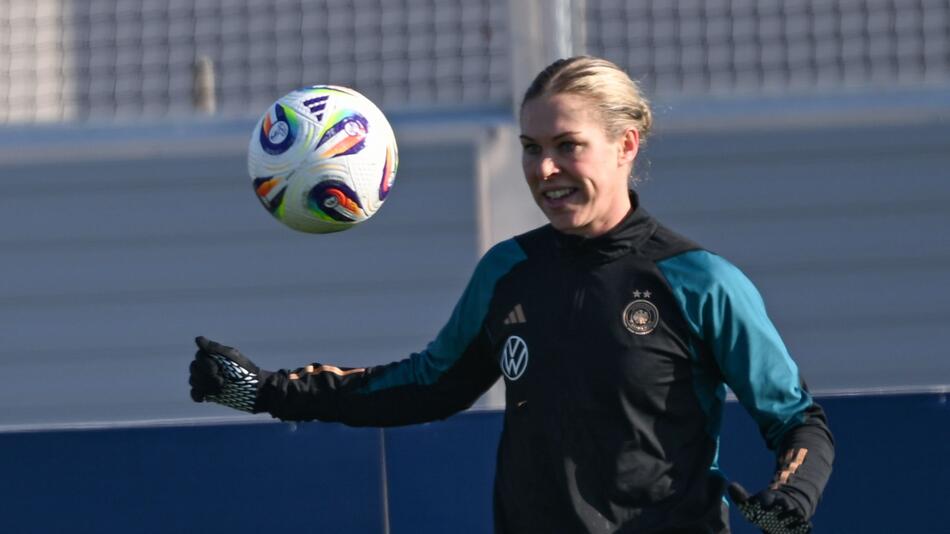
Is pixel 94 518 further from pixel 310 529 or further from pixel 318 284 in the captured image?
pixel 318 284

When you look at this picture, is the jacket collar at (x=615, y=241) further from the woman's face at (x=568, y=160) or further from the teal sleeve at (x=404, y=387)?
the teal sleeve at (x=404, y=387)

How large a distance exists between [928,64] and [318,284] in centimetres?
289

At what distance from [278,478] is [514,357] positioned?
183cm

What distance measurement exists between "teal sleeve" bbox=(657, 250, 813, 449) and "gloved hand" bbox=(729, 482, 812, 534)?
23cm

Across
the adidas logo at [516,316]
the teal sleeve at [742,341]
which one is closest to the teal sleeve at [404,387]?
the adidas logo at [516,316]

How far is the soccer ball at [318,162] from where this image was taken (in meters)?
3.79

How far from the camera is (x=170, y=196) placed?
7129 millimetres

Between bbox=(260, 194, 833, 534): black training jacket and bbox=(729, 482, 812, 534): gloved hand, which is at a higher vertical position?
bbox=(260, 194, 833, 534): black training jacket

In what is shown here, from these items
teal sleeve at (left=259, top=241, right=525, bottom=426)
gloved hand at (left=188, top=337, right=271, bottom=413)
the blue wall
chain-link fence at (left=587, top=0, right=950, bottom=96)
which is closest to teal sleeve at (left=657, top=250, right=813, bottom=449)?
teal sleeve at (left=259, top=241, right=525, bottom=426)

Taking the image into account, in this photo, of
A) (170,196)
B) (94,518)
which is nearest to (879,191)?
(170,196)

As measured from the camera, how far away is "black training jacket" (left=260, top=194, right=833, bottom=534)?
3072 mm

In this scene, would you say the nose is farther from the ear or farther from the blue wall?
the blue wall

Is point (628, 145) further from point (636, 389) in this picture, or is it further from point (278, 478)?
point (278, 478)

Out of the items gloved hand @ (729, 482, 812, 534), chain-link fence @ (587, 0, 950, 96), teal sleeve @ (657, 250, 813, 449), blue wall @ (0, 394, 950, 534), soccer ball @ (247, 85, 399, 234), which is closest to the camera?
gloved hand @ (729, 482, 812, 534)
